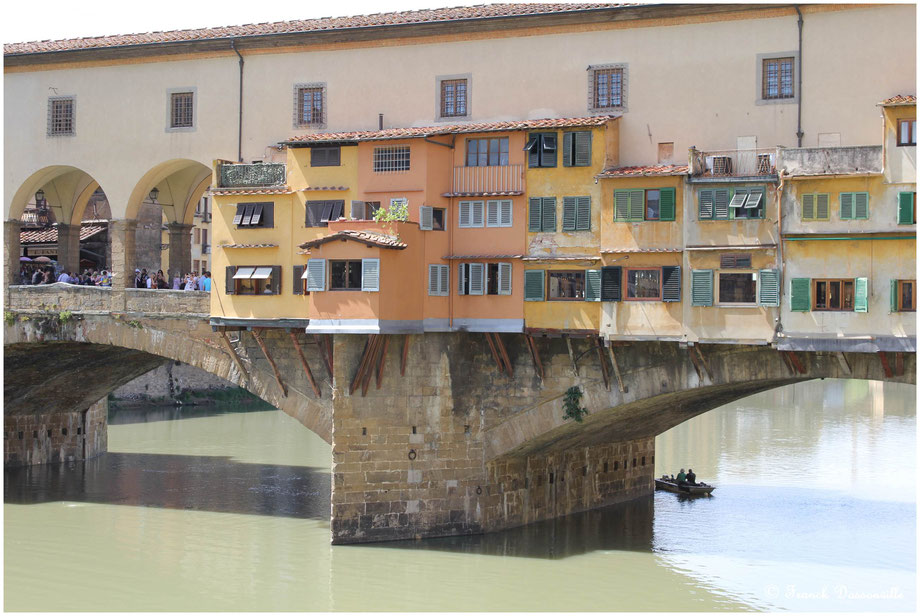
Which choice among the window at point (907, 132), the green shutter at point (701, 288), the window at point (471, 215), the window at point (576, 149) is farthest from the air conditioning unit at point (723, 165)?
the window at point (471, 215)

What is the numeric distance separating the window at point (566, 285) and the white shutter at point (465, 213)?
202 cm

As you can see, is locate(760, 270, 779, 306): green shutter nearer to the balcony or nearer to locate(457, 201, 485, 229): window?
the balcony

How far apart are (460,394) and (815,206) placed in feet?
26.5

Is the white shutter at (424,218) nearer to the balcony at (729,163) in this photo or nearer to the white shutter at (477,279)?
the white shutter at (477,279)

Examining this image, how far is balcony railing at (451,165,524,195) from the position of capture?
26.1 metres

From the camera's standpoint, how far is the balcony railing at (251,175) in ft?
92.0

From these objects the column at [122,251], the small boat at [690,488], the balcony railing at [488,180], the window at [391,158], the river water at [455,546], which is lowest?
the river water at [455,546]

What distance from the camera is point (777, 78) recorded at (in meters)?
24.8

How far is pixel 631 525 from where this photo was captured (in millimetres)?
29703

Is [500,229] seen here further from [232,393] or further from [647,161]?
[232,393]

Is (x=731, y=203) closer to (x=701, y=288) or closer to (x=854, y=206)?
(x=701, y=288)

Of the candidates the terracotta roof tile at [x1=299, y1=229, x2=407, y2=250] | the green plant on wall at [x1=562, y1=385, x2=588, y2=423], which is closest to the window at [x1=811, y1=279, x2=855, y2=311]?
the green plant on wall at [x1=562, y1=385, x2=588, y2=423]

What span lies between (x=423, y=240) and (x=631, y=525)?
8.59 m

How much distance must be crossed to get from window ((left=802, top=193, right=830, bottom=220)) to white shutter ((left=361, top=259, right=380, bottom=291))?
8.04 m
